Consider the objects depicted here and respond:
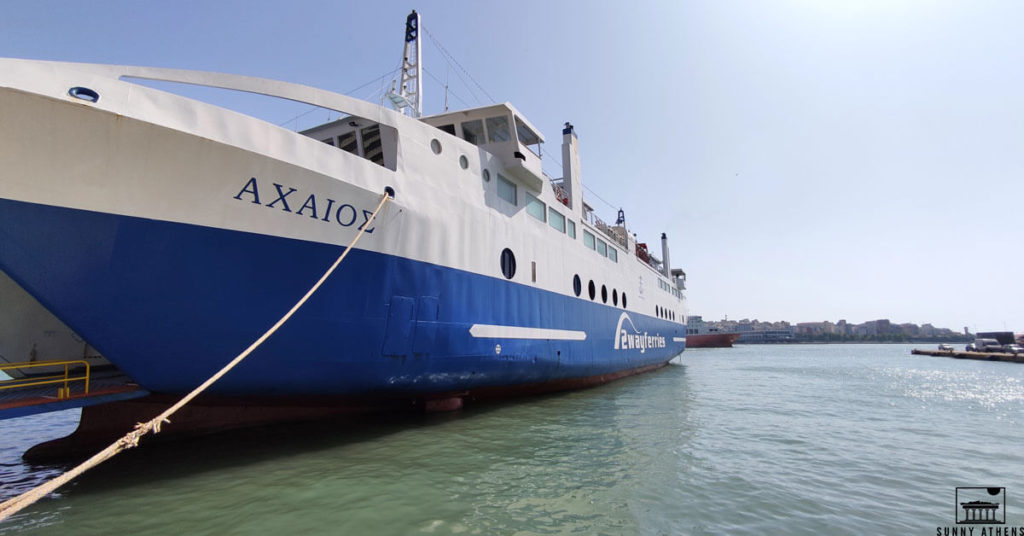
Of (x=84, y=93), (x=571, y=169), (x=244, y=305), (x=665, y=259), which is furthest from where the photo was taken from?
(x=665, y=259)

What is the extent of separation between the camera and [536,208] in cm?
1267

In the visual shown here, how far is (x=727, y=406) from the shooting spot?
40.4 feet

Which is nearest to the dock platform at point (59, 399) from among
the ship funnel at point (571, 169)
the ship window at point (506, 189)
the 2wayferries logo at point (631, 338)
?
the ship window at point (506, 189)

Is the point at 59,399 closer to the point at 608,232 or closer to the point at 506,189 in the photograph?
the point at 506,189

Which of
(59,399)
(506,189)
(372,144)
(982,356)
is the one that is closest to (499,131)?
(506,189)

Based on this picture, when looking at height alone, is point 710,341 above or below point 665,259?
below

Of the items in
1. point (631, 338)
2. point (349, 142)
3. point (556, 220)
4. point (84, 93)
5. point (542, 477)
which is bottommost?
point (542, 477)

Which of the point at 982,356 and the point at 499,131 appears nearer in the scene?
the point at 499,131

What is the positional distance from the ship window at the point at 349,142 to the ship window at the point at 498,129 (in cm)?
336

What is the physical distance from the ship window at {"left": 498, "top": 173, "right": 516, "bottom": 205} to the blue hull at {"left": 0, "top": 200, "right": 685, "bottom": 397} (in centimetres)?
266

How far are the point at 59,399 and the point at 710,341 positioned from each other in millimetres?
82863

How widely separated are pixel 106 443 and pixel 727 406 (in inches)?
542

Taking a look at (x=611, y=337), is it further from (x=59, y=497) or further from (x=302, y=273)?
(x=59, y=497)

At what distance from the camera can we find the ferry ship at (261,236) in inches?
203
